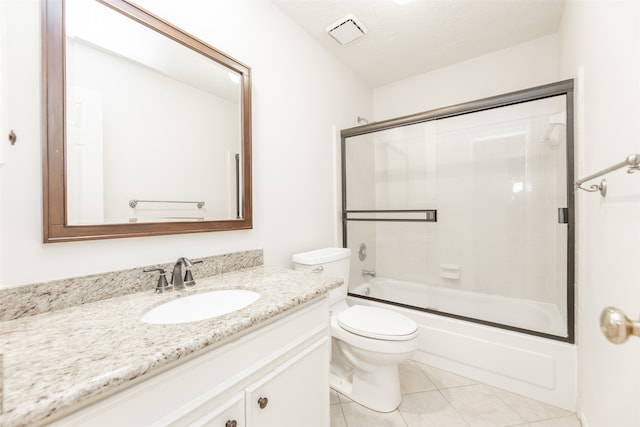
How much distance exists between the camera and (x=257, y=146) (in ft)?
5.15

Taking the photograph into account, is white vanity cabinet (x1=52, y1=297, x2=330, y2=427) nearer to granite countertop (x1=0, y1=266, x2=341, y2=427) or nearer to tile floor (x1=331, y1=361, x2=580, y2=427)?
granite countertop (x1=0, y1=266, x2=341, y2=427)

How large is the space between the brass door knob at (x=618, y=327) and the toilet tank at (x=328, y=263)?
51.0 inches

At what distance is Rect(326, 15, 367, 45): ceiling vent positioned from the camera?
181cm

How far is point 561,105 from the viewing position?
5.00ft

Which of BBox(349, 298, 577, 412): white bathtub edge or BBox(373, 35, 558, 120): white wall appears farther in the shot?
BBox(373, 35, 558, 120): white wall

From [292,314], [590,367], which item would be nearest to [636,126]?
[590,367]

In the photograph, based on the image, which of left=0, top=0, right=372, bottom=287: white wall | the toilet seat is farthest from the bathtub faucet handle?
the toilet seat

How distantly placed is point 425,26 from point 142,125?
1932 millimetres

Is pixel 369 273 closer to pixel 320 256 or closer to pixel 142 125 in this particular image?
pixel 320 256

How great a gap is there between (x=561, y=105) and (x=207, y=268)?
83.2 inches

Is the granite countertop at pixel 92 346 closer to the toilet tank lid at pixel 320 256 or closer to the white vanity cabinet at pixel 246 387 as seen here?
the white vanity cabinet at pixel 246 387

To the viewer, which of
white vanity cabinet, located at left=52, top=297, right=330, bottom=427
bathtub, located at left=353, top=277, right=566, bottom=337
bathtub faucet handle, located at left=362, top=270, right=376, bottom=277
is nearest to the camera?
white vanity cabinet, located at left=52, top=297, right=330, bottom=427

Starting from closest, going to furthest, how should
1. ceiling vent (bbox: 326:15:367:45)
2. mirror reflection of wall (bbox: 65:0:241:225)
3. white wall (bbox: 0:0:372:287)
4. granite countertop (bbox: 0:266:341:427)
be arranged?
1. granite countertop (bbox: 0:266:341:427)
2. white wall (bbox: 0:0:372:287)
3. mirror reflection of wall (bbox: 65:0:241:225)
4. ceiling vent (bbox: 326:15:367:45)

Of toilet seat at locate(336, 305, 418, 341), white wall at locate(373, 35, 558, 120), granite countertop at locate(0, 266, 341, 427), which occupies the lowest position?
toilet seat at locate(336, 305, 418, 341)
